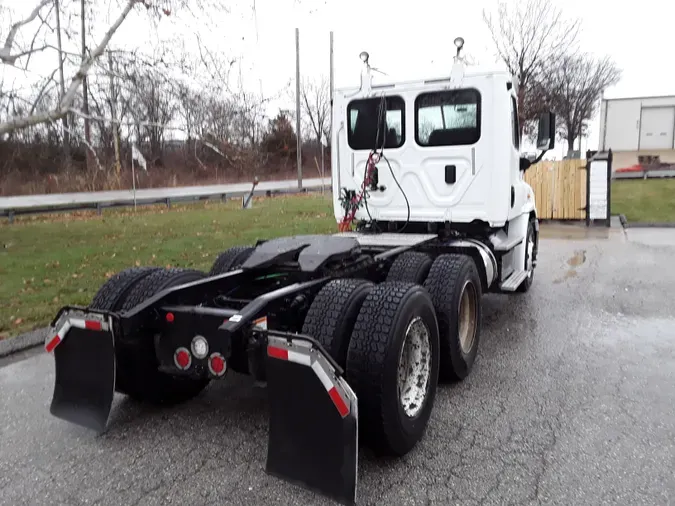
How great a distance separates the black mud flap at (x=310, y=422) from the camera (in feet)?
9.32

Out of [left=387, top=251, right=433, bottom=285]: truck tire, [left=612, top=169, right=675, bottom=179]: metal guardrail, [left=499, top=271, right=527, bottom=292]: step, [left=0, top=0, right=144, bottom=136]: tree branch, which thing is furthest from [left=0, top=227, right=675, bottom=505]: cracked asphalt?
[left=612, top=169, right=675, bottom=179]: metal guardrail

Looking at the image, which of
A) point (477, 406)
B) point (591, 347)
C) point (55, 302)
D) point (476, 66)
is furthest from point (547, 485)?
point (55, 302)

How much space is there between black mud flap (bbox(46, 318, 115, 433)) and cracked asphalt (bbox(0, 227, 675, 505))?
0.21 metres

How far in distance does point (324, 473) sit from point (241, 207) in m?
19.5

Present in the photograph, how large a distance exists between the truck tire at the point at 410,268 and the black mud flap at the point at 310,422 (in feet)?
6.72

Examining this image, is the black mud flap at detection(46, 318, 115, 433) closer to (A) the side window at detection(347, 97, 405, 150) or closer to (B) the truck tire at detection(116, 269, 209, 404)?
(B) the truck tire at detection(116, 269, 209, 404)

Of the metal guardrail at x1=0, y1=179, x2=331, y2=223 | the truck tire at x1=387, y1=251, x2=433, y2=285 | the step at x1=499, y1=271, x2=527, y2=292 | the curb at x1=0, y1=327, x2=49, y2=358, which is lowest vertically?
Answer: the curb at x1=0, y1=327, x2=49, y2=358

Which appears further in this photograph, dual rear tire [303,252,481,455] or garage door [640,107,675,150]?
garage door [640,107,675,150]

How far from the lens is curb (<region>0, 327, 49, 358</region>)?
548 cm

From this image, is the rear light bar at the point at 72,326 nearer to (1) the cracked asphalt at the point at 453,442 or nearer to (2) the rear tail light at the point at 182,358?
(2) the rear tail light at the point at 182,358

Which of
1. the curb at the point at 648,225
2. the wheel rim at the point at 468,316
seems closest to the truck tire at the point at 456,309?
the wheel rim at the point at 468,316

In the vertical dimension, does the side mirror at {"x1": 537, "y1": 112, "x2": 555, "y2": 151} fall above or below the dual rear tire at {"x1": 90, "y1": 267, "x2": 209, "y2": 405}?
above

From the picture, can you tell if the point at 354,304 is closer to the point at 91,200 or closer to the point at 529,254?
the point at 529,254

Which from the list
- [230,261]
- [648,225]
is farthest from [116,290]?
[648,225]
